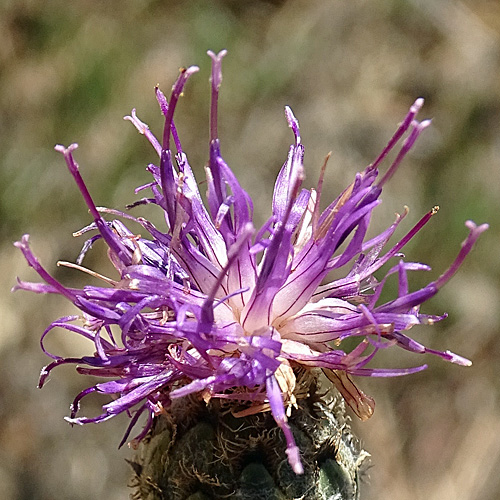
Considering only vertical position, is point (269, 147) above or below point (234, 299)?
above

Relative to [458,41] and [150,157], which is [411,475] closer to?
[150,157]

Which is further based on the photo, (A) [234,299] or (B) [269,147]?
(B) [269,147]

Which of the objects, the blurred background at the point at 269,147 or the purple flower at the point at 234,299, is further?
the blurred background at the point at 269,147

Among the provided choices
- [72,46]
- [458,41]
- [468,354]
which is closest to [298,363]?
[468,354]

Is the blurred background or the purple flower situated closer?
the purple flower
